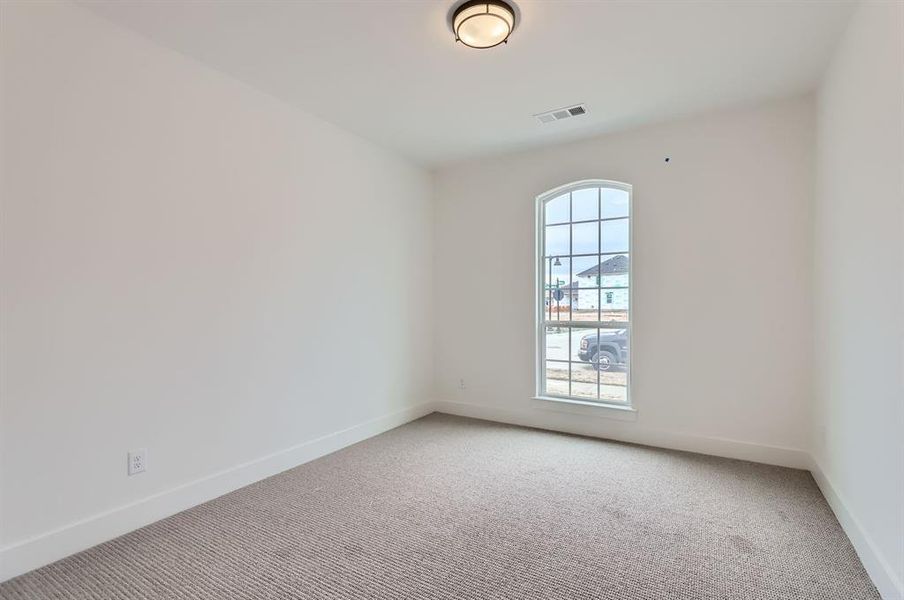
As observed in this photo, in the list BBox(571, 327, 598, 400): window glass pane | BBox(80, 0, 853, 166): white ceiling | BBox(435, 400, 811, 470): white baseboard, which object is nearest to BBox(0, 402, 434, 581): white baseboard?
BBox(435, 400, 811, 470): white baseboard

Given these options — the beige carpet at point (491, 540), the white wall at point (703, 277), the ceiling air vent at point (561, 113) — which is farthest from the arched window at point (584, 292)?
the beige carpet at point (491, 540)

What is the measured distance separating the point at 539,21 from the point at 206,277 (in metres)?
2.37

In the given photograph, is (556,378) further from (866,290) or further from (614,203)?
(866,290)

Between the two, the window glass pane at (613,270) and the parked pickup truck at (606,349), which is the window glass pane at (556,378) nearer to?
the parked pickup truck at (606,349)

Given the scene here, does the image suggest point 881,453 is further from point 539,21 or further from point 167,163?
point 167,163

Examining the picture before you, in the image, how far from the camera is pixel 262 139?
3.10 m

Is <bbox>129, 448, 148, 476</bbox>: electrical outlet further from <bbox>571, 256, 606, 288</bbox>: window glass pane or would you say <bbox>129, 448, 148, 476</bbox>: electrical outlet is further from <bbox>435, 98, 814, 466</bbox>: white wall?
<bbox>571, 256, 606, 288</bbox>: window glass pane

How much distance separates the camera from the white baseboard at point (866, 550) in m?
1.71

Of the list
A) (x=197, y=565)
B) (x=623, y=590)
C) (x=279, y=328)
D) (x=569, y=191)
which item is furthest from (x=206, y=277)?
(x=569, y=191)

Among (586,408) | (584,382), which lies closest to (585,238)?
(584,382)

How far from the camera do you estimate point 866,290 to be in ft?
6.81

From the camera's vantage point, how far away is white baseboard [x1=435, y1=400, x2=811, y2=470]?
3234 millimetres

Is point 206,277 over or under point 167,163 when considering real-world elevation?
under

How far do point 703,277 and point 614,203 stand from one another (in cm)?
96
